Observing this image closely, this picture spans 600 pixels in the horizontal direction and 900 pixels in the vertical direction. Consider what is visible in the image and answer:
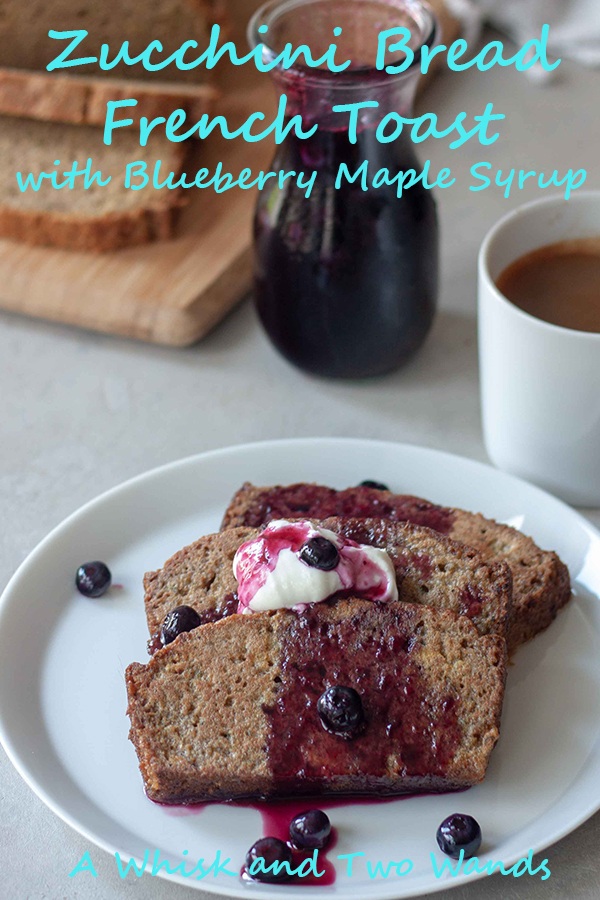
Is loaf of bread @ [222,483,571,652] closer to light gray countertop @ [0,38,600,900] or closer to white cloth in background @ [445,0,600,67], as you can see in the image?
light gray countertop @ [0,38,600,900]

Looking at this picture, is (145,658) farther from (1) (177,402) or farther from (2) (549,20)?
(2) (549,20)

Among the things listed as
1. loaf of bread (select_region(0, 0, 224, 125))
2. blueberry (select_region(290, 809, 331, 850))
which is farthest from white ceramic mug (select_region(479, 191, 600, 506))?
loaf of bread (select_region(0, 0, 224, 125))

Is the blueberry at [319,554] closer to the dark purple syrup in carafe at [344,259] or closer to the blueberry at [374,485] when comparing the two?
the blueberry at [374,485]

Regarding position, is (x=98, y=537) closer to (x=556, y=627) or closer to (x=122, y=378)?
(x=122, y=378)

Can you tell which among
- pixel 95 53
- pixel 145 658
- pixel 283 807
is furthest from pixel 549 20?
pixel 283 807

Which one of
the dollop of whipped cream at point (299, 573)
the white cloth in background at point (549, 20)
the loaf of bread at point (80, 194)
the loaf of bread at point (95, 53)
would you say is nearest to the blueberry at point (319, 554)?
the dollop of whipped cream at point (299, 573)

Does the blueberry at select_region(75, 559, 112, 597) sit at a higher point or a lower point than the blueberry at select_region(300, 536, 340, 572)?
lower

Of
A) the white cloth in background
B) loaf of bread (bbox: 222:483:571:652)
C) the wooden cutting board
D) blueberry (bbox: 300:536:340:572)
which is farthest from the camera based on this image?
the white cloth in background

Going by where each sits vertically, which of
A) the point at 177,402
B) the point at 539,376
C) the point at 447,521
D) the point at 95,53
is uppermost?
the point at 95,53
